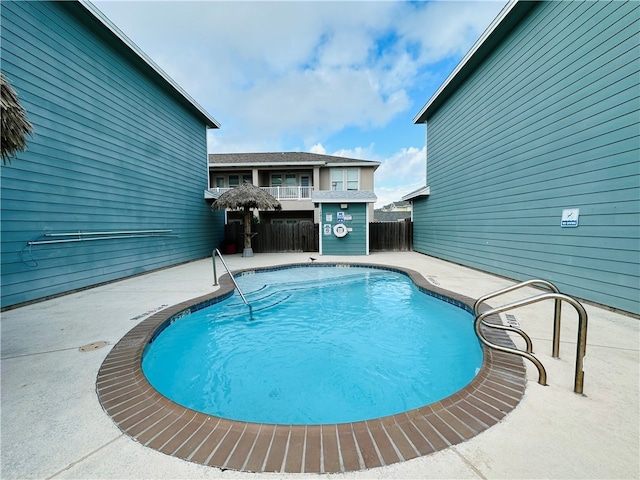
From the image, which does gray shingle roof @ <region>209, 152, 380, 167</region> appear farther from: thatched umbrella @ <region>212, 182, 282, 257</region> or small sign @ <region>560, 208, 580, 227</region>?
small sign @ <region>560, 208, 580, 227</region>

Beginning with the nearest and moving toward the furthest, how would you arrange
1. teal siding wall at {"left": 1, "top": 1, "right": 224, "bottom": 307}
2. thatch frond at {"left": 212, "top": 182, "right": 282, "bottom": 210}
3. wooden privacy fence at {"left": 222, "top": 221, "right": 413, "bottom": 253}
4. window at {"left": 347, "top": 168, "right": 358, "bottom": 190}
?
teal siding wall at {"left": 1, "top": 1, "right": 224, "bottom": 307}
thatch frond at {"left": 212, "top": 182, "right": 282, "bottom": 210}
wooden privacy fence at {"left": 222, "top": 221, "right": 413, "bottom": 253}
window at {"left": 347, "top": 168, "right": 358, "bottom": 190}

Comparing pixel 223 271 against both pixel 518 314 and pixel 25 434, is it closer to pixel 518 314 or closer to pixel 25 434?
pixel 25 434

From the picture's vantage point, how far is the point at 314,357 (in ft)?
11.8

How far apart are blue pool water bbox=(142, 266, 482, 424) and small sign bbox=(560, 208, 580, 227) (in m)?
2.57

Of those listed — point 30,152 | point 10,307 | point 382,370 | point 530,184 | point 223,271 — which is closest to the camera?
point 382,370

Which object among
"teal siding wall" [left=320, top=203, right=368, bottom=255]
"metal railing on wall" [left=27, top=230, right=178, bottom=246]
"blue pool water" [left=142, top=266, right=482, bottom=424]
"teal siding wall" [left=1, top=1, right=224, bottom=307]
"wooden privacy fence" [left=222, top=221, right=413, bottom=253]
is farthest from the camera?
"wooden privacy fence" [left=222, top=221, right=413, bottom=253]

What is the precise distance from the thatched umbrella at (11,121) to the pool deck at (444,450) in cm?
222

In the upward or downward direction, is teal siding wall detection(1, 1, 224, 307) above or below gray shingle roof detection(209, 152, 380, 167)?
below

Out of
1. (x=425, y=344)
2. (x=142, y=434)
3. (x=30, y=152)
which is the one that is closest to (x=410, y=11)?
(x=425, y=344)

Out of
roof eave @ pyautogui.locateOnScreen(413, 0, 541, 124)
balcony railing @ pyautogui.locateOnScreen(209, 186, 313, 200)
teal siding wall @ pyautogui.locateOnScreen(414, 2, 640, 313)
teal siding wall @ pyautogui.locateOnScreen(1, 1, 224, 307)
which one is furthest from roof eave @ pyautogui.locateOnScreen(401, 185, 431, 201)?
teal siding wall @ pyautogui.locateOnScreen(1, 1, 224, 307)

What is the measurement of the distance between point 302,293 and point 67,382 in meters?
4.51

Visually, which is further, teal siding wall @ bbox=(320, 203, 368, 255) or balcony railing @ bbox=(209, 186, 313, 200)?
balcony railing @ bbox=(209, 186, 313, 200)

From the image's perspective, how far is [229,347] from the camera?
12.7 feet

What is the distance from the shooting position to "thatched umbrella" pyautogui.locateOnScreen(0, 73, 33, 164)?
253cm
